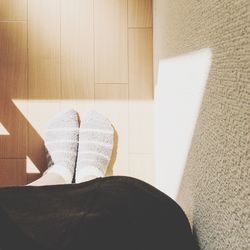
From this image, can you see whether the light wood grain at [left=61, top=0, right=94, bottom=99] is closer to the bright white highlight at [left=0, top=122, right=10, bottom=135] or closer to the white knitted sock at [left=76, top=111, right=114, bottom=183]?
the white knitted sock at [left=76, top=111, right=114, bottom=183]

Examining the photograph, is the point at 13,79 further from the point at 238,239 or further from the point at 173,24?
the point at 238,239

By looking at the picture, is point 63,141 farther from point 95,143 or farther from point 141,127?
point 141,127

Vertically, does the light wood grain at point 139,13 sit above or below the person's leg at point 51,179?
above

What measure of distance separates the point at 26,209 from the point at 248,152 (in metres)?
0.38

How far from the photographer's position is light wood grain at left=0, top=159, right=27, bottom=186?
129 centimetres

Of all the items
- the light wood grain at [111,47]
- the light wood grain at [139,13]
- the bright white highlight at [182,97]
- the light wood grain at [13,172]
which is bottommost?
the light wood grain at [13,172]

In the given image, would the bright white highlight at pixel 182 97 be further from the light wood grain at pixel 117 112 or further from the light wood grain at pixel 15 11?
the light wood grain at pixel 15 11

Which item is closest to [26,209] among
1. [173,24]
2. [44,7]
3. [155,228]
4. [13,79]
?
[155,228]

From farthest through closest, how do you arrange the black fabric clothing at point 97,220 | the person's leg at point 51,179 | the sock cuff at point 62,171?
the sock cuff at point 62,171, the person's leg at point 51,179, the black fabric clothing at point 97,220

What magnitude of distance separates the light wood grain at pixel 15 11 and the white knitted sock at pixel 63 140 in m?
0.39

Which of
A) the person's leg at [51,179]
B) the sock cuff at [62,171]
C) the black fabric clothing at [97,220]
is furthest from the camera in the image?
the sock cuff at [62,171]

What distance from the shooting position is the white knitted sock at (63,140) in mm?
1267

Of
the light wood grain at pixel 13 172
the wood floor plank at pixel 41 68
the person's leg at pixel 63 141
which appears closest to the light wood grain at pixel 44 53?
the wood floor plank at pixel 41 68

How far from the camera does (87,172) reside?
122 centimetres
